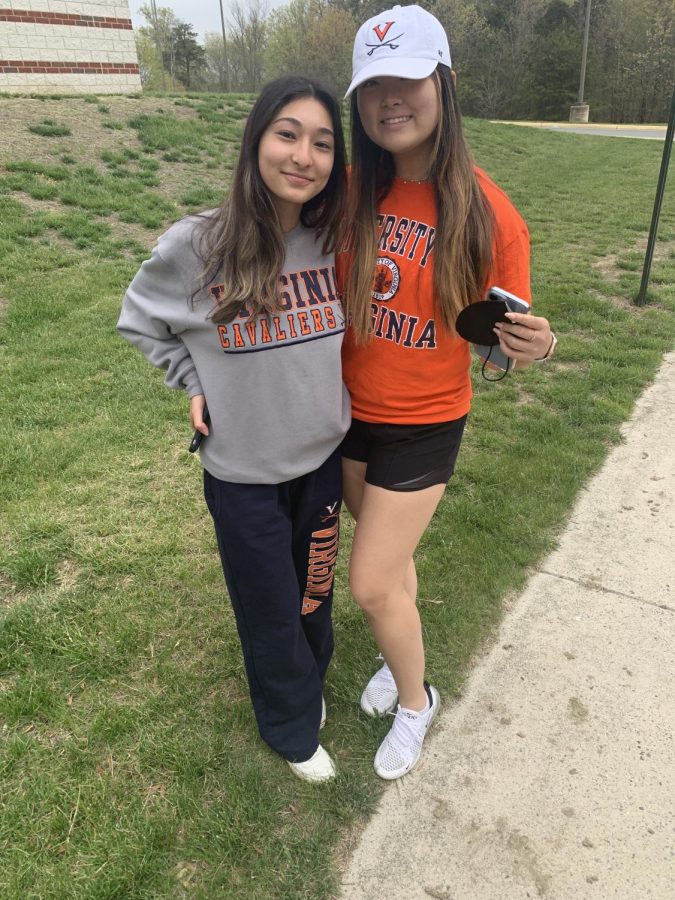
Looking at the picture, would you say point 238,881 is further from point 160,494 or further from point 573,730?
point 160,494

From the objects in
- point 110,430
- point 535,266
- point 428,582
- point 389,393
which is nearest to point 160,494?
point 110,430

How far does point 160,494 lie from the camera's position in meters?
3.30

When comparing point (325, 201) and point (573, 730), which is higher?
point (325, 201)

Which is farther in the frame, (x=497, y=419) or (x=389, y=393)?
(x=497, y=419)

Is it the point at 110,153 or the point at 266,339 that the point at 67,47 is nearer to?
the point at 110,153

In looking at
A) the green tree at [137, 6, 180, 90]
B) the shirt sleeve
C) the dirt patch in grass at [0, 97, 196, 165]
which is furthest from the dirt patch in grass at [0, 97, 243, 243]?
the green tree at [137, 6, 180, 90]

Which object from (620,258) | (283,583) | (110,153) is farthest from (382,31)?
(110,153)

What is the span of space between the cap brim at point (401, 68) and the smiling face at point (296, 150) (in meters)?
0.15

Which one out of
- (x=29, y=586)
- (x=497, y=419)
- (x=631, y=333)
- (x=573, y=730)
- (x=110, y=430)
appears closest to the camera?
(x=573, y=730)

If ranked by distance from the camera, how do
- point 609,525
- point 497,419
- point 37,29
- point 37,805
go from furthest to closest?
point 37,29
point 497,419
point 609,525
point 37,805

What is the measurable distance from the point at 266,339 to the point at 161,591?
4.99 feet

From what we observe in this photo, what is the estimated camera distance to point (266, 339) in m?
1.57

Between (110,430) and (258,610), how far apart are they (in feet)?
7.76

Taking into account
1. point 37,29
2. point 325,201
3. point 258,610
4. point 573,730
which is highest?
point 37,29
